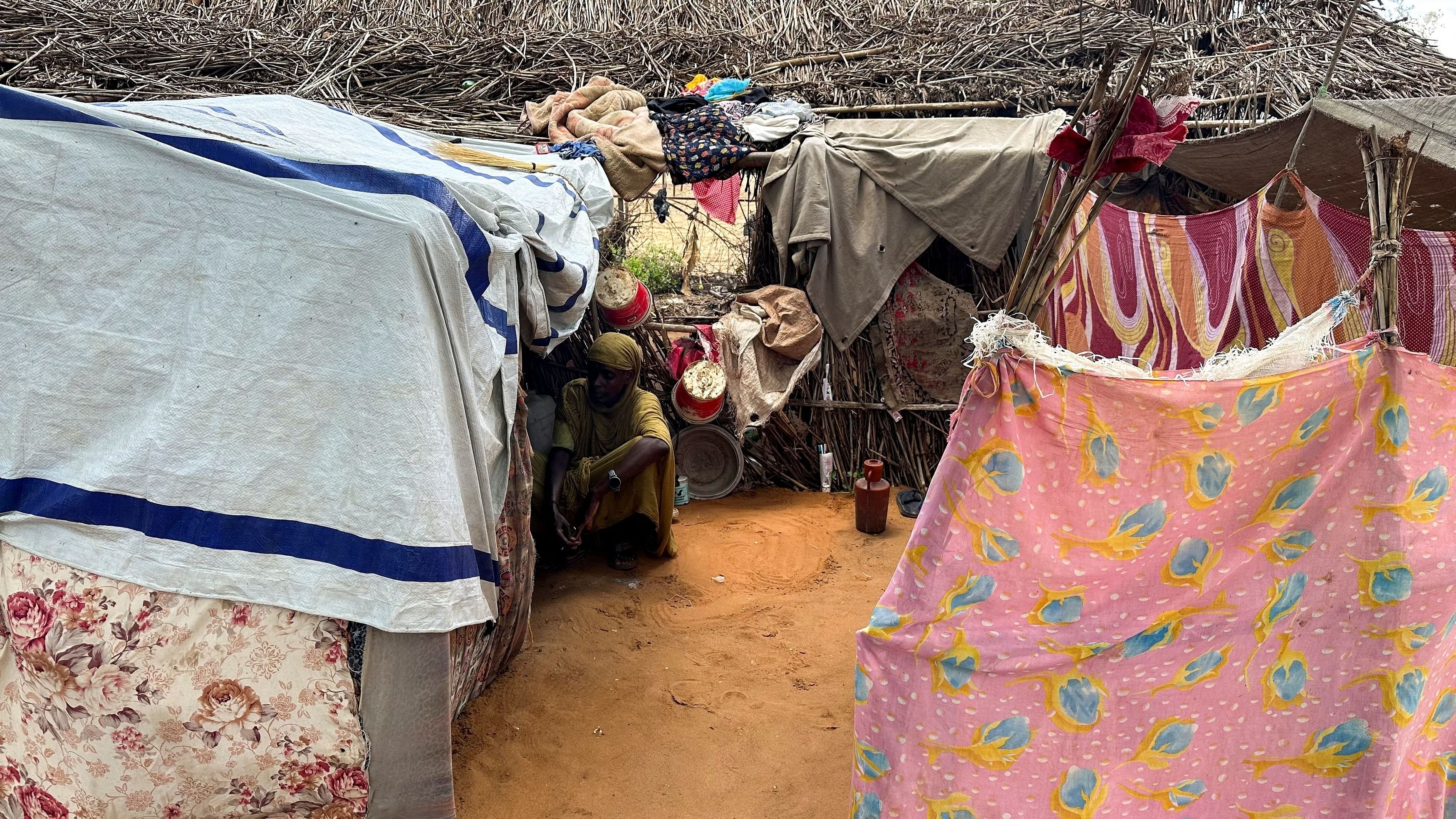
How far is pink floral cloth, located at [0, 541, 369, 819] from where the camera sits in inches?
82.0

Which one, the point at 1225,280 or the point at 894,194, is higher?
the point at 894,194

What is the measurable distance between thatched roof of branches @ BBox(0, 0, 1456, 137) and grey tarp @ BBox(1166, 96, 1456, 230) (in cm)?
115

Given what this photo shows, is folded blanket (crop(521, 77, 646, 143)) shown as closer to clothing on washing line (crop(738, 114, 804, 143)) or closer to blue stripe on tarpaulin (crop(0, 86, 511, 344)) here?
clothing on washing line (crop(738, 114, 804, 143))

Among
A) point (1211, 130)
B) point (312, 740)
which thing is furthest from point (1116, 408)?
point (1211, 130)

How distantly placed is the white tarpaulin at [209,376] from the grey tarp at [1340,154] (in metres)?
2.68

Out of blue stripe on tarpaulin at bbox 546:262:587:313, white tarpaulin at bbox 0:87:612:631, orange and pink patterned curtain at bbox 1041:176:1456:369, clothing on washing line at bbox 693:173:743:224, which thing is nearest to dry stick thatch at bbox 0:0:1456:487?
clothing on washing line at bbox 693:173:743:224

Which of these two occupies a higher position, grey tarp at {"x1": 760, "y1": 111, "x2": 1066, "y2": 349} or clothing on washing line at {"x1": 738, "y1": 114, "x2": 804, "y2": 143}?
clothing on washing line at {"x1": 738, "y1": 114, "x2": 804, "y2": 143}

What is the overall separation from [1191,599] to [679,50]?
551 cm

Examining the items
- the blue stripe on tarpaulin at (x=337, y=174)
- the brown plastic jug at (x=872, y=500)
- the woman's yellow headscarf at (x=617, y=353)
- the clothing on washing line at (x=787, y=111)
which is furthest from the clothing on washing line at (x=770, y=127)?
the blue stripe on tarpaulin at (x=337, y=174)

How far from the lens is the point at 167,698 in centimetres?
209

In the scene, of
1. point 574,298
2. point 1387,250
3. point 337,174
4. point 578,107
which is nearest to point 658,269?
point 578,107

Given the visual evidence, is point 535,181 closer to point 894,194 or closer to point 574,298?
point 574,298

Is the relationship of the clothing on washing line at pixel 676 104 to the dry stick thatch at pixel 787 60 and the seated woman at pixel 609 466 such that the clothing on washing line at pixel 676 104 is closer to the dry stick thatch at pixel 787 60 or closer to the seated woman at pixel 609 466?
the dry stick thatch at pixel 787 60

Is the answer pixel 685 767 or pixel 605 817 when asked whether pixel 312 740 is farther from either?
pixel 685 767
